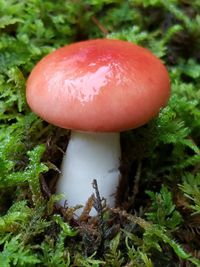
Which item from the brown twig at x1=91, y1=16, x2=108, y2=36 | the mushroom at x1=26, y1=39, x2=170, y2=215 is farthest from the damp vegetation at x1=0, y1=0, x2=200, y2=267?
the mushroom at x1=26, y1=39, x2=170, y2=215

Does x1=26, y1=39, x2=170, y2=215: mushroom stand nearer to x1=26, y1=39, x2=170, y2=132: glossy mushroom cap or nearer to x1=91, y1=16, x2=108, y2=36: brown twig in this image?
x1=26, y1=39, x2=170, y2=132: glossy mushroom cap

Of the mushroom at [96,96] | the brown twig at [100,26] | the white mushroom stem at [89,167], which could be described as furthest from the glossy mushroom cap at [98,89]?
the brown twig at [100,26]

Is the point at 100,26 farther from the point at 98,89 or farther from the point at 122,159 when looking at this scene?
the point at 98,89

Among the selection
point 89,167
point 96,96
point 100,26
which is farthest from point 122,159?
point 100,26

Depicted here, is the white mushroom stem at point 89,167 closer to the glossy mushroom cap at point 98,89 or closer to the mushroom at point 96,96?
the mushroom at point 96,96

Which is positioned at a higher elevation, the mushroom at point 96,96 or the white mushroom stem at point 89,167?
the mushroom at point 96,96

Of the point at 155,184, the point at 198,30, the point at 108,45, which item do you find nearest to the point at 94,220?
the point at 155,184

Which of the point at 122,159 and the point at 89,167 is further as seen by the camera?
the point at 122,159

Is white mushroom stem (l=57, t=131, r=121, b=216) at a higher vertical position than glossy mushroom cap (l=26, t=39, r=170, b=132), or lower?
lower
